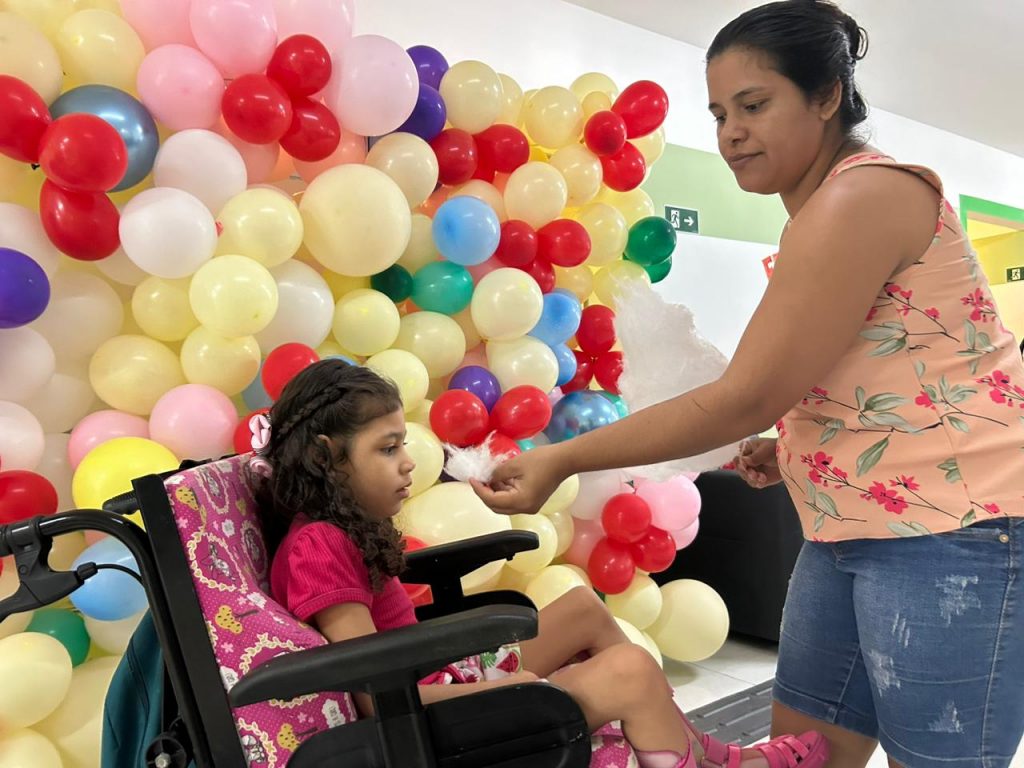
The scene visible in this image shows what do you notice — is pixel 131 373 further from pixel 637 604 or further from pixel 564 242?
pixel 637 604

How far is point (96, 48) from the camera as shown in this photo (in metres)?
1.87

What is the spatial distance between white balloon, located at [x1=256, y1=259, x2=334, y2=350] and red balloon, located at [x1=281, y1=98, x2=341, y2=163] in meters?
0.28

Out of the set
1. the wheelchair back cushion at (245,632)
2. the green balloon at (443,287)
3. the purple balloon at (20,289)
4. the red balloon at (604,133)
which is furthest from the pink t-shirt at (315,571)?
Answer: the red balloon at (604,133)

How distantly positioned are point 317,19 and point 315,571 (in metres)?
1.58

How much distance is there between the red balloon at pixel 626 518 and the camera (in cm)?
253

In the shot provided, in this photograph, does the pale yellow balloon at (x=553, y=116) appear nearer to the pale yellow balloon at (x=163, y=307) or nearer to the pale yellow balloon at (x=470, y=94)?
the pale yellow balloon at (x=470, y=94)

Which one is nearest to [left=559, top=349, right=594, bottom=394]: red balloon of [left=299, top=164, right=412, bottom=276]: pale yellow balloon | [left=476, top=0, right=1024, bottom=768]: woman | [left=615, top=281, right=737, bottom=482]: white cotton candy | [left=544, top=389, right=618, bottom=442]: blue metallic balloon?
[left=544, top=389, right=618, bottom=442]: blue metallic balloon

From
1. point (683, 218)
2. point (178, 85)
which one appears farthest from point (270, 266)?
point (683, 218)

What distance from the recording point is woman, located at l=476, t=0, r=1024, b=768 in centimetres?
85

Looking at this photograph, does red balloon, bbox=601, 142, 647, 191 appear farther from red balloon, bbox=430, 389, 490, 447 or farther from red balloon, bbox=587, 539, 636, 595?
red balloon, bbox=587, 539, 636, 595

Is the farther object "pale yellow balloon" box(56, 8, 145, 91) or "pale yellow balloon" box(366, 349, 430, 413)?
"pale yellow balloon" box(366, 349, 430, 413)

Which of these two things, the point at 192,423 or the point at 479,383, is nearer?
the point at 192,423

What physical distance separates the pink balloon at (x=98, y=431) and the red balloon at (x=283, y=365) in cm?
32

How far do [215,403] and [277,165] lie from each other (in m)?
0.73
